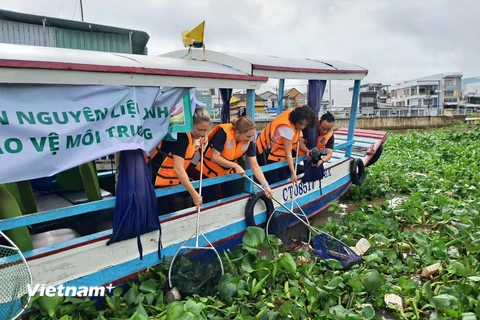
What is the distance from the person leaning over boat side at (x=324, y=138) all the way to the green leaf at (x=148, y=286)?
109 inches

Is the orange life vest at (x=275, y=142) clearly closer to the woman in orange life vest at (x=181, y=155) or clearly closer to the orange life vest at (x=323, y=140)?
the orange life vest at (x=323, y=140)

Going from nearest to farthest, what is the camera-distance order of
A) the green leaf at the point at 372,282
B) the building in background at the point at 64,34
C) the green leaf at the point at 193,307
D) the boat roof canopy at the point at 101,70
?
the boat roof canopy at the point at 101,70, the green leaf at the point at 193,307, the green leaf at the point at 372,282, the building in background at the point at 64,34

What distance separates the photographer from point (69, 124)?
258cm

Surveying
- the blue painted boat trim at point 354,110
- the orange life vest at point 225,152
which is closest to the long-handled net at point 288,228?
the orange life vest at point 225,152

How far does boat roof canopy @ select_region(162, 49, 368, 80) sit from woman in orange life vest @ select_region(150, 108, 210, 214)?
0.82 metres

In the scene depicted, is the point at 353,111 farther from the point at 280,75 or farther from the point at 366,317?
the point at 366,317

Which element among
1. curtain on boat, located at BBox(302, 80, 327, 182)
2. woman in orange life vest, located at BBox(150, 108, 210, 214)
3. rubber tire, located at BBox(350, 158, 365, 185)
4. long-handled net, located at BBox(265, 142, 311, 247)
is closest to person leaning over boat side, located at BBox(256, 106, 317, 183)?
curtain on boat, located at BBox(302, 80, 327, 182)

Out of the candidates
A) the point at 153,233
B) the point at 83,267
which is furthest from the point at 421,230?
the point at 83,267

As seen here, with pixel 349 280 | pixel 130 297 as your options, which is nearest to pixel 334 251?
pixel 349 280

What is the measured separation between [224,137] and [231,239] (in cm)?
110

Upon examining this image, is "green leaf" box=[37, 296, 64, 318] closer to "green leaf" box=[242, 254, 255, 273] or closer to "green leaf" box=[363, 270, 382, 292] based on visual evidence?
"green leaf" box=[242, 254, 255, 273]

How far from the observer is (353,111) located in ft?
20.0

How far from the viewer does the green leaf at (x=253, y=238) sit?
11.8 feet

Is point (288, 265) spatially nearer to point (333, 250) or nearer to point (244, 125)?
point (333, 250)
